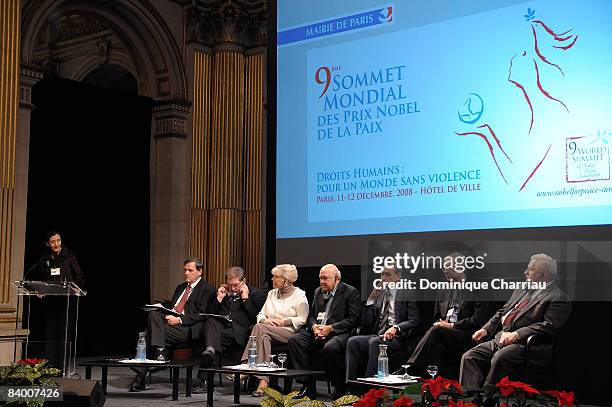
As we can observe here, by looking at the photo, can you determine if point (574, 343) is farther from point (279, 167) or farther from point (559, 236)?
point (279, 167)

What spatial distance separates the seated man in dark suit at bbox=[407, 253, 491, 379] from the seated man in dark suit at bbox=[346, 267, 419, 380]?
0.81ft

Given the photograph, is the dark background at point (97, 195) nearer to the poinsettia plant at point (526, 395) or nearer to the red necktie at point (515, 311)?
the red necktie at point (515, 311)

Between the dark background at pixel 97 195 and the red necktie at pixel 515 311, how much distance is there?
6401 mm

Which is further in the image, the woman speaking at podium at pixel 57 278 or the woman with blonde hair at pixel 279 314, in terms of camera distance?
the woman speaking at podium at pixel 57 278

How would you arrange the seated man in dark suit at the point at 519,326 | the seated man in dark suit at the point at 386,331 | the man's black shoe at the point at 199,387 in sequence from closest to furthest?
the seated man in dark suit at the point at 519,326, the seated man in dark suit at the point at 386,331, the man's black shoe at the point at 199,387

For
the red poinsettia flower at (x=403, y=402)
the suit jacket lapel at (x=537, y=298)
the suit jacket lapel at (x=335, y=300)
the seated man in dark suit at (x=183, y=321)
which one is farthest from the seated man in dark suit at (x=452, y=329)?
the red poinsettia flower at (x=403, y=402)

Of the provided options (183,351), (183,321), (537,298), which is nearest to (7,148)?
(183,321)

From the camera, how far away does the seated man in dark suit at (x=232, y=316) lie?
678 cm

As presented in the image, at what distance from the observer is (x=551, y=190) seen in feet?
16.4

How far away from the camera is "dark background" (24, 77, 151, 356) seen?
9.97m

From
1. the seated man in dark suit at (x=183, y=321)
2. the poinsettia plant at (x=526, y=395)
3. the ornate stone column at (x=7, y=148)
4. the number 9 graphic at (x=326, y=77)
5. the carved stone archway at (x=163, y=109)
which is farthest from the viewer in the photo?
the carved stone archway at (x=163, y=109)

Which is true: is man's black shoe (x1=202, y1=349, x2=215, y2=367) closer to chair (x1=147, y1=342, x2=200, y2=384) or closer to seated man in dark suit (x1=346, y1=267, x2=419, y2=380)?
chair (x1=147, y1=342, x2=200, y2=384)

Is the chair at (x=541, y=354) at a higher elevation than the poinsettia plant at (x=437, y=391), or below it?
below

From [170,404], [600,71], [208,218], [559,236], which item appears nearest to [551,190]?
[559,236]
